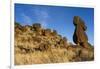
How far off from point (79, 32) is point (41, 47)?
20.9 inches

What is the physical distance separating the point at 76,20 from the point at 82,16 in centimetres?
10

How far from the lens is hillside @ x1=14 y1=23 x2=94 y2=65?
246cm

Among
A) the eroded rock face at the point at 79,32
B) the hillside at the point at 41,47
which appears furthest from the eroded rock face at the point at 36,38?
the eroded rock face at the point at 79,32

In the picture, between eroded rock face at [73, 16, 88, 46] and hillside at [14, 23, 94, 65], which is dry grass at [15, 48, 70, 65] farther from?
eroded rock face at [73, 16, 88, 46]

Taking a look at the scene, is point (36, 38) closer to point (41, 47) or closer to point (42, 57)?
point (41, 47)

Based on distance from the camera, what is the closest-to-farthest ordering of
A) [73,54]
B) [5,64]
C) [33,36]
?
[5,64] < [33,36] < [73,54]

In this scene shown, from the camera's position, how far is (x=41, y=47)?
2549 mm

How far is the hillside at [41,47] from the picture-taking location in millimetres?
2457

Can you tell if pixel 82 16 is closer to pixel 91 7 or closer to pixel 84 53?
pixel 91 7

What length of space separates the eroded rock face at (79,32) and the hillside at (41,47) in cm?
7

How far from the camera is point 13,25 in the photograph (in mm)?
2410

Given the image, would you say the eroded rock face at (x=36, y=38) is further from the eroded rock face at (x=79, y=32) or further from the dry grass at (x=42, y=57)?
the eroded rock face at (x=79, y=32)

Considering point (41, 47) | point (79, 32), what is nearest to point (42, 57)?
point (41, 47)

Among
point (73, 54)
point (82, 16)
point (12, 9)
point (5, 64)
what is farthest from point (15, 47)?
point (82, 16)
